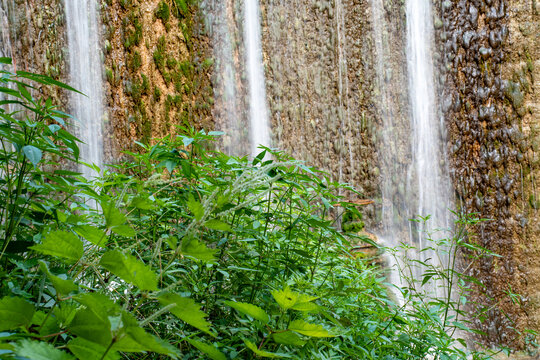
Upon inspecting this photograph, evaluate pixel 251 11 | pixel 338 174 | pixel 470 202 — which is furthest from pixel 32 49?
pixel 470 202

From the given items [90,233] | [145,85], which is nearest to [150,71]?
[145,85]

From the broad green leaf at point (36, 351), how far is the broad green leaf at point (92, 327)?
1.4 inches

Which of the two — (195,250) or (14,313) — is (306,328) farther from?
(14,313)

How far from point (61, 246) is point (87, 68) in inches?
214

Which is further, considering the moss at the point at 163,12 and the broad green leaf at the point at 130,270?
the moss at the point at 163,12

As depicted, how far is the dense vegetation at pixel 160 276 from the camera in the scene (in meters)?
0.51

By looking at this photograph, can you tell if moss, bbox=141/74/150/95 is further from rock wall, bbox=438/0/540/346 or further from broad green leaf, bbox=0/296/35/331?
broad green leaf, bbox=0/296/35/331

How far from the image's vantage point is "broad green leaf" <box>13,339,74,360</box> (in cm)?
41

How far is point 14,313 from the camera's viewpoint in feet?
1.66

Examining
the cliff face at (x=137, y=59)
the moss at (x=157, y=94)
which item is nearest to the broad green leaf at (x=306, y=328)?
the cliff face at (x=137, y=59)

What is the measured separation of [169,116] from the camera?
5.75 m

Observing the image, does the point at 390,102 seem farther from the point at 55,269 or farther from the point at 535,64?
the point at 55,269

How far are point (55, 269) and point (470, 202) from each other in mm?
6750

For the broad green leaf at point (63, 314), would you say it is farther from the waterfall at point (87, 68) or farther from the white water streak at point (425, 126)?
the white water streak at point (425, 126)
